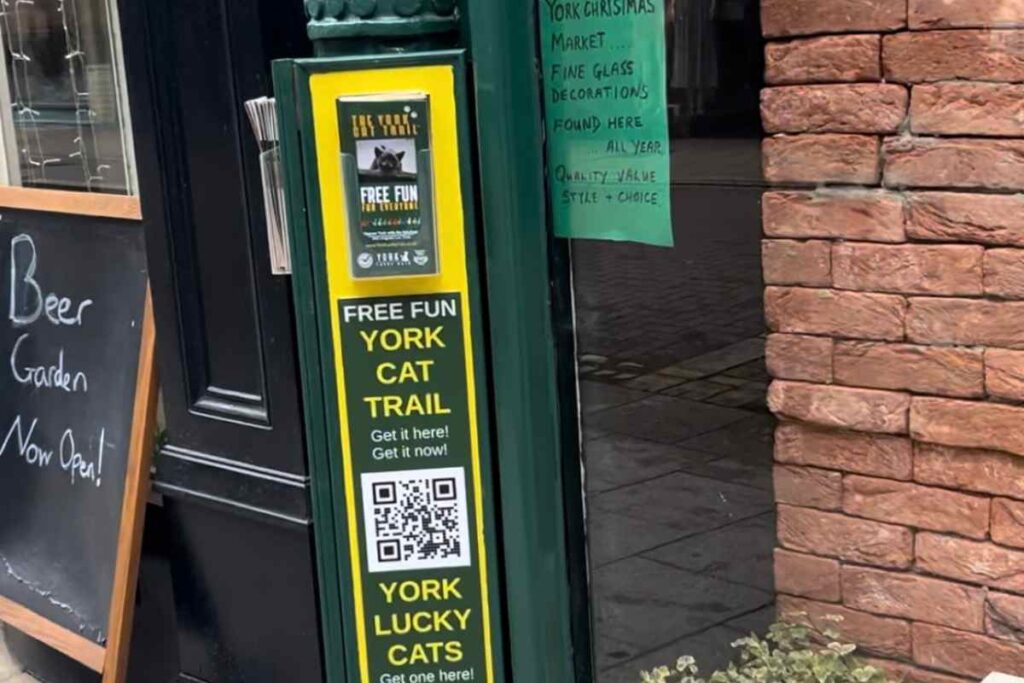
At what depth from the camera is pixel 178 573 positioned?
348 cm

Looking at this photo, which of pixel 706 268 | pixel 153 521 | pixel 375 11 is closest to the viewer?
pixel 375 11

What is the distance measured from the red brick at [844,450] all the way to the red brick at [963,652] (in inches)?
12.4

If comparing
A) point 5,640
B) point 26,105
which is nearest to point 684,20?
point 26,105

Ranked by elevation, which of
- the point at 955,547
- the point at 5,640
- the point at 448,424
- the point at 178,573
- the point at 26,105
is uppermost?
the point at 26,105

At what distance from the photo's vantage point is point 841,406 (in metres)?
2.64

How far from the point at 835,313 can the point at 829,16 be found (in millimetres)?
545

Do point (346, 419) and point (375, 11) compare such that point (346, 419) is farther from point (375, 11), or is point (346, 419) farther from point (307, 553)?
point (307, 553)

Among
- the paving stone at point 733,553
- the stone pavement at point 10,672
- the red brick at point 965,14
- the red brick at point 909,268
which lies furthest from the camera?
the stone pavement at point 10,672

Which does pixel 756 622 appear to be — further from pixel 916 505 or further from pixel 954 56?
pixel 954 56

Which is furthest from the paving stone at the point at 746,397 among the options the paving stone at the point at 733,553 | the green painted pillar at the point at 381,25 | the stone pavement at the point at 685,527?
the green painted pillar at the point at 381,25

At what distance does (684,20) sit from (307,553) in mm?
1450

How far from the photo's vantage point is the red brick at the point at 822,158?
2527mm

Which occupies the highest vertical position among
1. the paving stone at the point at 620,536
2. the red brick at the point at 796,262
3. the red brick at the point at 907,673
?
the red brick at the point at 796,262

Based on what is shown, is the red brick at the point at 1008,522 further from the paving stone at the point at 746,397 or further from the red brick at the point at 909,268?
the paving stone at the point at 746,397
